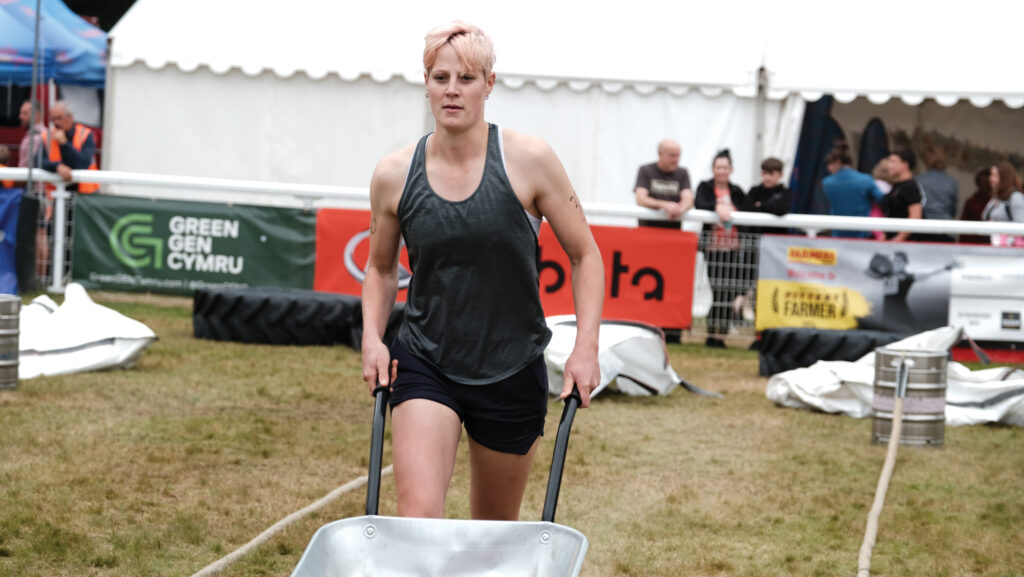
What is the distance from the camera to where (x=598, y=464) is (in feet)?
24.0

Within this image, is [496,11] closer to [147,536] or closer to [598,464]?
[598,464]

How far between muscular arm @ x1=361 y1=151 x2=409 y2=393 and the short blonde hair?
1.12 ft

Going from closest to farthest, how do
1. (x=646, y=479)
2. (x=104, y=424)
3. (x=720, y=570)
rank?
(x=720, y=570) → (x=646, y=479) → (x=104, y=424)

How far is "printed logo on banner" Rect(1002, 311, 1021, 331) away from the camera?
40.3 ft

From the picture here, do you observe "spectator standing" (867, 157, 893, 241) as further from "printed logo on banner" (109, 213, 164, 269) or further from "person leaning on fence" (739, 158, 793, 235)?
"printed logo on banner" (109, 213, 164, 269)

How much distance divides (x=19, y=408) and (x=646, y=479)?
378 centimetres

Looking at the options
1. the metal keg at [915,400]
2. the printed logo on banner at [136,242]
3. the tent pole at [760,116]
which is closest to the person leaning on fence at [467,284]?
the metal keg at [915,400]

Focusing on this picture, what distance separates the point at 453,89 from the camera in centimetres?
359

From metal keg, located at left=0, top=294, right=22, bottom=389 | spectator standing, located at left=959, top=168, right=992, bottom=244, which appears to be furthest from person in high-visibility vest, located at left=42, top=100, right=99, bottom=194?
spectator standing, located at left=959, top=168, right=992, bottom=244

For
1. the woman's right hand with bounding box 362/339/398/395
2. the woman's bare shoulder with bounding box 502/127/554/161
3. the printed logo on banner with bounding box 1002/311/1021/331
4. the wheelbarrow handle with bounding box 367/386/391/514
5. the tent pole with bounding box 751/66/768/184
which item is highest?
the tent pole with bounding box 751/66/768/184

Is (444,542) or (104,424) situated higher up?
(444,542)

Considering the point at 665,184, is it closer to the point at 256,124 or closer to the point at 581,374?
the point at 256,124

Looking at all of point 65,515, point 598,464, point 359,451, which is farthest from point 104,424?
point 598,464

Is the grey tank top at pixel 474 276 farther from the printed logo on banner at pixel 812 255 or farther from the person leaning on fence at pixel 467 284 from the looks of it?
the printed logo on banner at pixel 812 255
